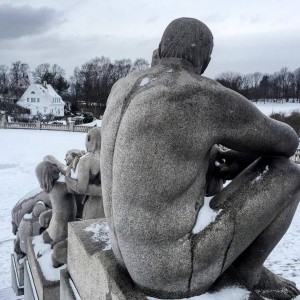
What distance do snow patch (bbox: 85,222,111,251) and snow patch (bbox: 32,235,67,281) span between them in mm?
747

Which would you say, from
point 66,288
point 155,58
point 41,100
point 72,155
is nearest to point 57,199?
point 72,155

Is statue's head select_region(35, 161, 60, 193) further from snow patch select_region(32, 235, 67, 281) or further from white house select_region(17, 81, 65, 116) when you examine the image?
white house select_region(17, 81, 65, 116)

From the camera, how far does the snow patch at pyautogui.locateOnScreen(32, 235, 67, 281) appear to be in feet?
11.4

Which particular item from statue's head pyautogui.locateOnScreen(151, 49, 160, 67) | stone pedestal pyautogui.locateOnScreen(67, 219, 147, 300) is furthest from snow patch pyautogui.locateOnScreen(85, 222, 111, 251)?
statue's head pyautogui.locateOnScreen(151, 49, 160, 67)

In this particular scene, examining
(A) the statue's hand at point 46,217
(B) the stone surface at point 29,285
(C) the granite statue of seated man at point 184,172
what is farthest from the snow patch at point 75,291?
(A) the statue's hand at point 46,217

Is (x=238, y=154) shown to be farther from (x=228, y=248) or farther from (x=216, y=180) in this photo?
(x=228, y=248)

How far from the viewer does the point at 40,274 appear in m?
3.51

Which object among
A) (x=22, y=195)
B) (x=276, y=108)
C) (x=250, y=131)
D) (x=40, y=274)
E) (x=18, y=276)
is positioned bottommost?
(x=22, y=195)

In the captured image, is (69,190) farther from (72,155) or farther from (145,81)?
(145,81)

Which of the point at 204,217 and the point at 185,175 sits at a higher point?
the point at 185,175

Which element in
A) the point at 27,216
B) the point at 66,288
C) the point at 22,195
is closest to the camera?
the point at 66,288

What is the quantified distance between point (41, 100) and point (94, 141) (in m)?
65.7

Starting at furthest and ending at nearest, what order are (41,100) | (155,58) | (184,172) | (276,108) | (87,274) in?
1. (41,100)
2. (276,108)
3. (87,274)
4. (155,58)
5. (184,172)

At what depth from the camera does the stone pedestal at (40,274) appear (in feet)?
11.2
